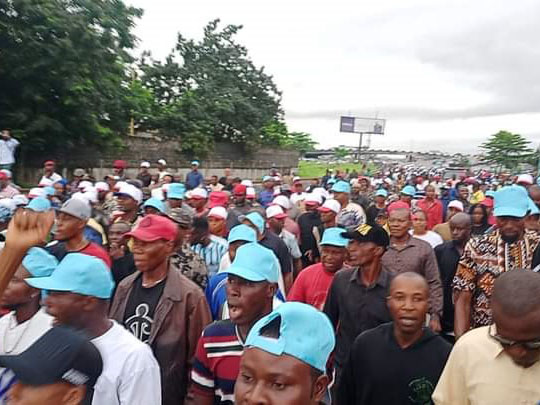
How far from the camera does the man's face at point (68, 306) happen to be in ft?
9.82

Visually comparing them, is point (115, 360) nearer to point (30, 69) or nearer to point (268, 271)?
point (268, 271)

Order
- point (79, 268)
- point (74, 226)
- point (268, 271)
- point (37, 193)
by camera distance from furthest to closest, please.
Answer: point (37, 193)
point (74, 226)
point (268, 271)
point (79, 268)

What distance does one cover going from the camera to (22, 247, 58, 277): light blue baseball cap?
351cm

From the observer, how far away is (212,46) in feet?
98.2

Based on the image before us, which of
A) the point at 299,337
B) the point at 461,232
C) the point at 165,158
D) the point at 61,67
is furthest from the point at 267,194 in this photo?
the point at 165,158

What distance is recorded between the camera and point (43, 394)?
Answer: 1.92 m

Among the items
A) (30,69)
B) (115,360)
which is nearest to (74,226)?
(115,360)

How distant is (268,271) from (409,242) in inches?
121

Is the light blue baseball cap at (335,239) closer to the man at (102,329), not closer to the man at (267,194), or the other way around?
the man at (102,329)

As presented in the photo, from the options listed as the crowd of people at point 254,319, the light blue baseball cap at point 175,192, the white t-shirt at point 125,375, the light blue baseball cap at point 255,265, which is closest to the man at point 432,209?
the crowd of people at point 254,319

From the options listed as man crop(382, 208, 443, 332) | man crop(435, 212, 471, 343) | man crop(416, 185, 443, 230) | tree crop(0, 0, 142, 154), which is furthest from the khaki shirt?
tree crop(0, 0, 142, 154)

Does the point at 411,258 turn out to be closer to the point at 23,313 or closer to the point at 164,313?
the point at 164,313

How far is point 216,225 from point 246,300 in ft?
12.1

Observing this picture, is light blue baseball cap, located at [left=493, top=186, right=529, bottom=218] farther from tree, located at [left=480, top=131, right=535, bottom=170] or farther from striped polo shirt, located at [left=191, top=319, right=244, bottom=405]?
tree, located at [left=480, top=131, right=535, bottom=170]
